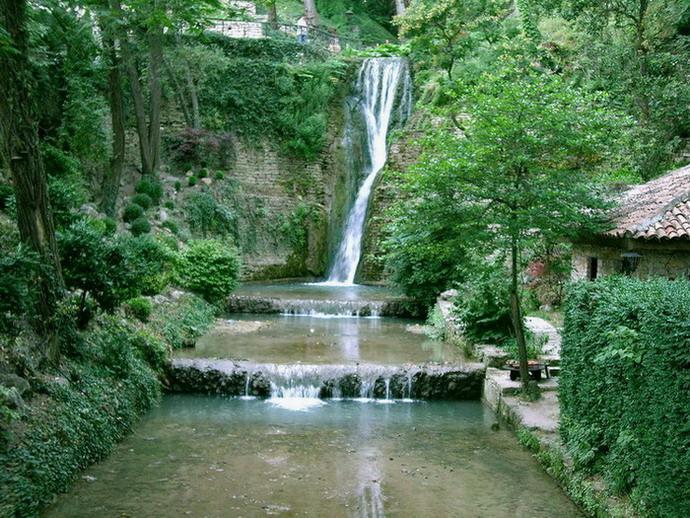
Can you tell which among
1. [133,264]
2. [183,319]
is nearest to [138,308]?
[183,319]

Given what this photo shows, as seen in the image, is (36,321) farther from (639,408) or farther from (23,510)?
(639,408)

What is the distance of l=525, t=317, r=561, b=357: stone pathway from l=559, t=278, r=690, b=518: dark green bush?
444 cm

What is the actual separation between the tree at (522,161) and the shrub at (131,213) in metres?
12.6

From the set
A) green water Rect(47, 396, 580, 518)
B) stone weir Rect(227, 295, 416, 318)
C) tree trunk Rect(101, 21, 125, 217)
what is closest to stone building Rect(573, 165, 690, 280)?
green water Rect(47, 396, 580, 518)

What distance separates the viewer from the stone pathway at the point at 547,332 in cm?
1348

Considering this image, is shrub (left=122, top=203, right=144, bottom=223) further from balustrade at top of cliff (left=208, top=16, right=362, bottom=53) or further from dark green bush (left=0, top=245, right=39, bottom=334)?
dark green bush (left=0, top=245, right=39, bottom=334)

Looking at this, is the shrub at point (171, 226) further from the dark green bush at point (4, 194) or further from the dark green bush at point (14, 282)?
the dark green bush at point (14, 282)

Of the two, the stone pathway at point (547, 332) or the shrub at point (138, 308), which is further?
the shrub at point (138, 308)

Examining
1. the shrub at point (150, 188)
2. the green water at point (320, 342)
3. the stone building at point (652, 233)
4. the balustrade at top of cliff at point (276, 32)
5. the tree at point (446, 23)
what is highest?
the balustrade at top of cliff at point (276, 32)

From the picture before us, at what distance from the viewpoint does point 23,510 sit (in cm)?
683

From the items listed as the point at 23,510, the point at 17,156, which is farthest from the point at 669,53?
the point at 23,510

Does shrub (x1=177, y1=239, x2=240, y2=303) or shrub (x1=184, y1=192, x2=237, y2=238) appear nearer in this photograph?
shrub (x1=177, y1=239, x2=240, y2=303)

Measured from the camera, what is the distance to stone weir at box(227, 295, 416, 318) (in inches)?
772

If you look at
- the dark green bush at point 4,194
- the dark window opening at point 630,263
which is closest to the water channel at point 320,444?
the dark window opening at point 630,263
